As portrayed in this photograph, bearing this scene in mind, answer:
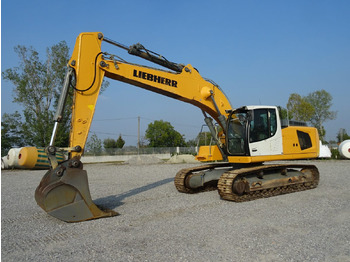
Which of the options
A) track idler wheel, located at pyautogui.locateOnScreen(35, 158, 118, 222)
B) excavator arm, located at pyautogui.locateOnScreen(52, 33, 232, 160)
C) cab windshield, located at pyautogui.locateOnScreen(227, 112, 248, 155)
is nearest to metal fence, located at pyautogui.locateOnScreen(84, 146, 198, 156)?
cab windshield, located at pyautogui.locateOnScreen(227, 112, 248, 155)

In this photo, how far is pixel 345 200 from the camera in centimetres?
802

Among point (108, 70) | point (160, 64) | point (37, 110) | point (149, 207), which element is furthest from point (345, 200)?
point (37, 110)

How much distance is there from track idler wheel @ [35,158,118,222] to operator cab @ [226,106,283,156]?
4.52 metres

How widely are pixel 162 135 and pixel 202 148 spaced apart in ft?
208

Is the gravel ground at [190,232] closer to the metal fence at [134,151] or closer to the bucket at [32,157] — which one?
the bucket at [32,157]

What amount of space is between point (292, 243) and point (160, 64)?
5.55 meters

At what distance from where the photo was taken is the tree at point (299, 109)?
159 feet

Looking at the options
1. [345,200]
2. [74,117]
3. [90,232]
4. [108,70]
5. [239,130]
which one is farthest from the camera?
[239,130]

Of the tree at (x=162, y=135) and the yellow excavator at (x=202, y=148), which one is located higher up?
the tree at (x=162, y=135)

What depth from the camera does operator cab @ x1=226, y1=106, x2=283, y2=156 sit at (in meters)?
8.42

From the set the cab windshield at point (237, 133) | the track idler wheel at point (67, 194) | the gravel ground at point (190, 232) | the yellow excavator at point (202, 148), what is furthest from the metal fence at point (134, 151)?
the track idler wheel at point (67, 194)

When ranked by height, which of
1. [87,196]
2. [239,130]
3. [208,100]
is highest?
[208,100]

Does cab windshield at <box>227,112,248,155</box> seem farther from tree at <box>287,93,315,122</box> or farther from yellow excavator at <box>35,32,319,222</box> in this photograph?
tree at <box>287,93,315,122</box>

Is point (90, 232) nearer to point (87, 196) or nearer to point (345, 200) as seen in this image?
point (87, 196)
